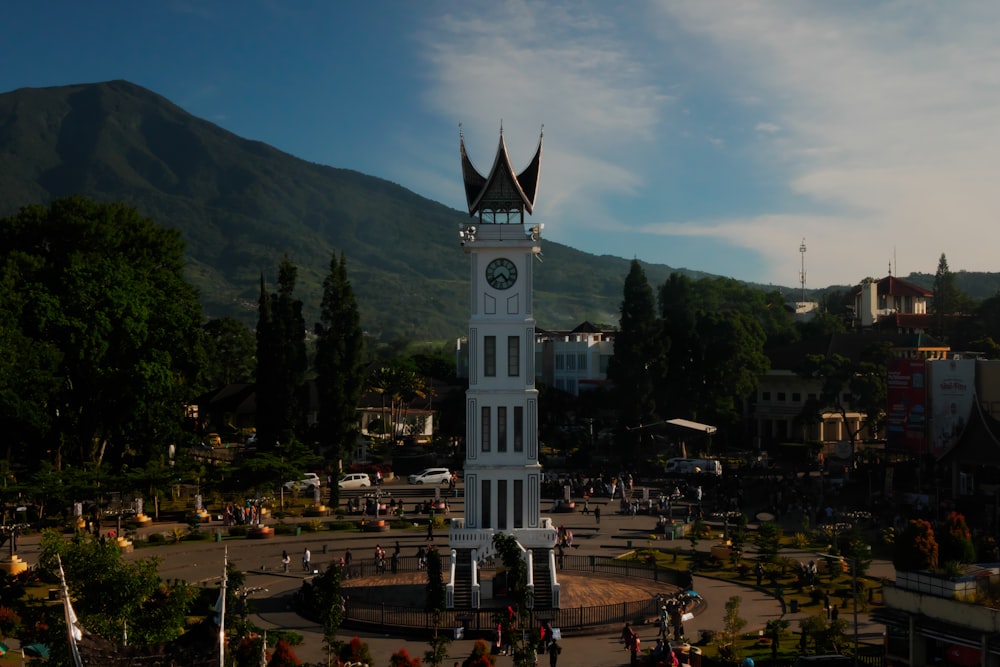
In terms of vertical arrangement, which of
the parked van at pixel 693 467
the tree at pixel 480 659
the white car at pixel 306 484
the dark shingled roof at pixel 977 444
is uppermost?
the dark shingled roof at pixel 977 444

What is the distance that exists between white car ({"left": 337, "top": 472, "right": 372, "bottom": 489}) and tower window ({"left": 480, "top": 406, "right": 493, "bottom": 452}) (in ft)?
98.7

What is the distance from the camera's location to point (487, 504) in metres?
42.6

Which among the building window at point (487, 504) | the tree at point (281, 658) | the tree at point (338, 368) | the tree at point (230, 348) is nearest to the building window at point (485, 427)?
the building window at point (487, 504)

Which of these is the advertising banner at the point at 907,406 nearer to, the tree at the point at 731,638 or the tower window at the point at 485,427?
the tower window at the point at 485,427

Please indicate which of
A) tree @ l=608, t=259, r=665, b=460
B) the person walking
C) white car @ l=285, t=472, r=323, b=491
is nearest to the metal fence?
the person walking

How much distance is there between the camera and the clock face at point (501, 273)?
43.0 metres

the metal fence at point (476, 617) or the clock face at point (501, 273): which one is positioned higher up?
the clock face at point (501, 273)

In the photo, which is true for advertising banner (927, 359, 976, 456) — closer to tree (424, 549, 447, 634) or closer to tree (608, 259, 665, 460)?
tree (608, 259, 665, 460)

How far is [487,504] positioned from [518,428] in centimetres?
303

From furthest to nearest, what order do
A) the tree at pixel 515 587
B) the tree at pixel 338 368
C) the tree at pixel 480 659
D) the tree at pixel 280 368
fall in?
the tree at pixel 280 368 < the tree at pixel 338 368 < the tree at pixel 515 587 < the tree at pixel 480 659

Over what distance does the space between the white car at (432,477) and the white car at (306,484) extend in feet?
20.3

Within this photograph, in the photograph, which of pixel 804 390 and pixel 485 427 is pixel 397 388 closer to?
pixel 804 390

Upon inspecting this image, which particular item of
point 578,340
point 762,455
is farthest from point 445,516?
point 578,340

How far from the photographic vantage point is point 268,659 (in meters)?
26.9
